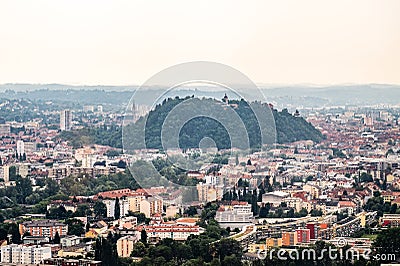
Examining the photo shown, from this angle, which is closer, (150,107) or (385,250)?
(385,250)

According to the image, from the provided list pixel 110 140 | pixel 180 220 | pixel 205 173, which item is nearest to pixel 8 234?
pixel 180 220

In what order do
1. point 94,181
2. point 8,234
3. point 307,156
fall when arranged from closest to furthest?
point 8,234
point 94,181
point 307,156

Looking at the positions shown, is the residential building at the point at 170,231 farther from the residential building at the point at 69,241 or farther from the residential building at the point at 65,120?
the residential building at the point at 65,120

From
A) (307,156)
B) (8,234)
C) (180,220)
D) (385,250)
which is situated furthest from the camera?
(307,156)

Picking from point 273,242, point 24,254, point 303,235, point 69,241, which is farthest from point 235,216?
point 24,254

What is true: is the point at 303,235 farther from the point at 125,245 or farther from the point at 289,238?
the point at 125,245

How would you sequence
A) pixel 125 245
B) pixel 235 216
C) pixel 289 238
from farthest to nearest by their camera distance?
pixel 235 216 → pixel 289 238 → pixel 125 245

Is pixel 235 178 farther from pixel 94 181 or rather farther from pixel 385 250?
pixel 385 250

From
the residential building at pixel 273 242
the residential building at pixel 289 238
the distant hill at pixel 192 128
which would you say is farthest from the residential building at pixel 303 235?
the distant hill at pixel 192 128

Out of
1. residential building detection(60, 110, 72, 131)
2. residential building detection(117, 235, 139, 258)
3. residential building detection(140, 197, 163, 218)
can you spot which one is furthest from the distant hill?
residential building detection(117, 235, 139, 258)

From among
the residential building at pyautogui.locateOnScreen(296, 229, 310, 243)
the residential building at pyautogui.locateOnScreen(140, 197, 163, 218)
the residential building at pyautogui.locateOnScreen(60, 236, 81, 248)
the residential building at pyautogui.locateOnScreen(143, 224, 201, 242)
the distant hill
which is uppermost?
the distant hill

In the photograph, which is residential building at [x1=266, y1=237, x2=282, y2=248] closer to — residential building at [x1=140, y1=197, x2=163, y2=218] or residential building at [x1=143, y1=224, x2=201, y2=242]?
residential building at [x1=143, y1=224, x2=201, y2=242]
